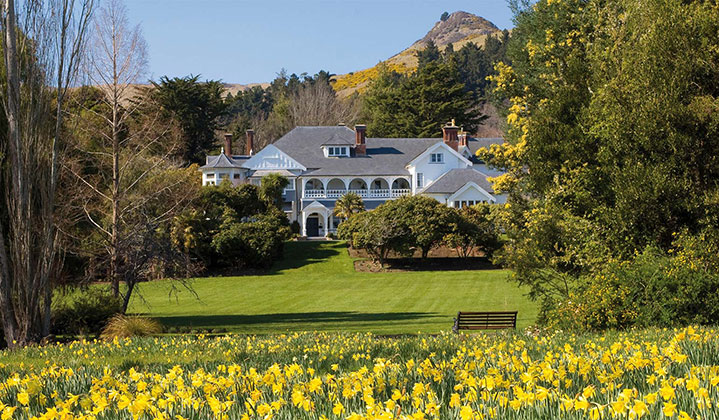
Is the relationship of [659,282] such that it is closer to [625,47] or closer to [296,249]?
[625,47]

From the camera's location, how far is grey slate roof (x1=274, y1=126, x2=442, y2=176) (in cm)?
6775

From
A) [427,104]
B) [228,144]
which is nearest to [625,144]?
[228,144]

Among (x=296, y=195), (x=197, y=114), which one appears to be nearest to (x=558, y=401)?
(x=296, y=195)

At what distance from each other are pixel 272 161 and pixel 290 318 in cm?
4201

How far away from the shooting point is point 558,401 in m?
3.84

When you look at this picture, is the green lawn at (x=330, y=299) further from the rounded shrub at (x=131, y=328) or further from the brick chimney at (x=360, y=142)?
the brick chimney at (x=360, y=142)

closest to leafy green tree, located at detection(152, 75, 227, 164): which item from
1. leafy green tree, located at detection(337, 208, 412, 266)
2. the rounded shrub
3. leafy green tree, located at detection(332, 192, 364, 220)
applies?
leafy green tree, located at detection(332, 192, 364, 220)

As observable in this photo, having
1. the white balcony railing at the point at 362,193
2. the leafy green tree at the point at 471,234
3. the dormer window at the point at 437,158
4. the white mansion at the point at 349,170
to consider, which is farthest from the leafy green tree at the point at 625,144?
the white balcony railing at the point at 362,193

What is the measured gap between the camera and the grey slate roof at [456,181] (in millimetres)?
62750

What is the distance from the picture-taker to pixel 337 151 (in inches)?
2751

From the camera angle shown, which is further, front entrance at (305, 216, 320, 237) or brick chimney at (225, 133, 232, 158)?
brick chimney at (225, 133, 232, 158)

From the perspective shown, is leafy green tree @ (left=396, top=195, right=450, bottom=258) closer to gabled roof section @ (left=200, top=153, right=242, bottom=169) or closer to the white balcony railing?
the white balcony railing

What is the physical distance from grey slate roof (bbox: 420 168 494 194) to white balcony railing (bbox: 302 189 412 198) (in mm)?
3961

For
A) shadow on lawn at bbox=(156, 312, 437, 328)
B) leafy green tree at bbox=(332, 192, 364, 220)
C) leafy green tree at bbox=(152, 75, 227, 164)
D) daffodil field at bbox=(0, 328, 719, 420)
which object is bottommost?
shadow on lawn at bbox=(156, 312, 437, 328)
